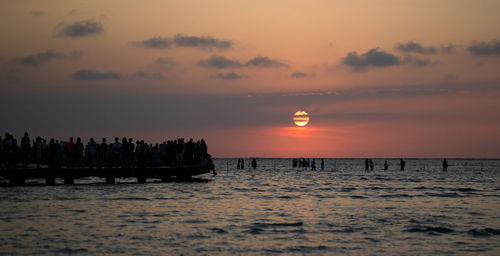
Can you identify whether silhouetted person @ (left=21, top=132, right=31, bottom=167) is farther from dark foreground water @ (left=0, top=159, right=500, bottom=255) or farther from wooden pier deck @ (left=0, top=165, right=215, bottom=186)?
dark foreground water @ (left=0, top=159, right=500, bottom=255)

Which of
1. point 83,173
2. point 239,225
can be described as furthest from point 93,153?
point 239,225

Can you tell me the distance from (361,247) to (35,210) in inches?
592

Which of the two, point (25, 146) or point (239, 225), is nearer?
point (239, 225)

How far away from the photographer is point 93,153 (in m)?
40.1

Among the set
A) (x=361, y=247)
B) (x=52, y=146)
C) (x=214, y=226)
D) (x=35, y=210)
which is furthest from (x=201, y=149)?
(x=361, y=247)

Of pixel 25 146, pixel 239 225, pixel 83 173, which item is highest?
pixel 25 146

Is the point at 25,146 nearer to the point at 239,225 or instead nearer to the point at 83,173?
the point at 83,173

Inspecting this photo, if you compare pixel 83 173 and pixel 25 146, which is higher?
pixel 25 146

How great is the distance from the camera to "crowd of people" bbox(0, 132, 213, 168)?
36.2m

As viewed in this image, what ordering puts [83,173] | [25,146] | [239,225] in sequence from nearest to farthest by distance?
[239,225] → [25,146] → [83,173]

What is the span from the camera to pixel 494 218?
81.5 feet

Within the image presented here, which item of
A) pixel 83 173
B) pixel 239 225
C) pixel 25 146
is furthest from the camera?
pixel 83 173

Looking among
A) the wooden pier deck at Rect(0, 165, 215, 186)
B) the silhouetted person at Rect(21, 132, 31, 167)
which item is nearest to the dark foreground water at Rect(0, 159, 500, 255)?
the wooden pier deck at Rect(0, 165, 215, 186)

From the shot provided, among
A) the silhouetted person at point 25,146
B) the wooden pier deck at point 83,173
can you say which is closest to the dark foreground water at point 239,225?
the wooden pier deck at point 83,173
